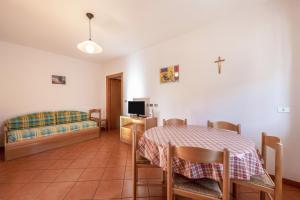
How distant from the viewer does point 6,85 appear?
3.29 m

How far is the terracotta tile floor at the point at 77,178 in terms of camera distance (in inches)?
67.9

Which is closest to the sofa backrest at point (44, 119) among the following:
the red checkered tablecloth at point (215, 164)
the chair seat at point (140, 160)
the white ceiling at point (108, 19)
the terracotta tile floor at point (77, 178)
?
the terracotta tile floor at point (77, 178)

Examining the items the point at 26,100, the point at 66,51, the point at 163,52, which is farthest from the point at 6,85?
the point at 163,52

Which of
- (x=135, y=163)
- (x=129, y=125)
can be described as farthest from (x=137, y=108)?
(x=135, y=163)

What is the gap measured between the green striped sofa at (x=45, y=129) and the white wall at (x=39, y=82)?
1.10ft

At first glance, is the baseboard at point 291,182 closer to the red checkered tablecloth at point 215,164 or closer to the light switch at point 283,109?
the light switch at point 283,109

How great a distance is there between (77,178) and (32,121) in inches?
96.5

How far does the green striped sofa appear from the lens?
2.79 m

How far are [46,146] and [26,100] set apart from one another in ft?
4.73

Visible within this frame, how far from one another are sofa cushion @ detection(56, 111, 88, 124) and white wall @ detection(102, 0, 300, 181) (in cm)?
294

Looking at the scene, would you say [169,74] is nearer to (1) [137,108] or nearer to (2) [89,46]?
(1) [137,108]

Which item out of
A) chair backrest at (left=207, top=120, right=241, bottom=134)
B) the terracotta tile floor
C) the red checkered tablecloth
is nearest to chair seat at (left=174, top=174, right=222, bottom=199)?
the red checkered tablecloth

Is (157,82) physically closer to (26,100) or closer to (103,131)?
(103,131)

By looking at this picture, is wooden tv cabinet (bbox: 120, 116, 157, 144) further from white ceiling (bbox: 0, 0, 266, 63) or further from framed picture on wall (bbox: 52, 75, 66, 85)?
framed picture on wall (bbox: 52, 75, 66, 85)
